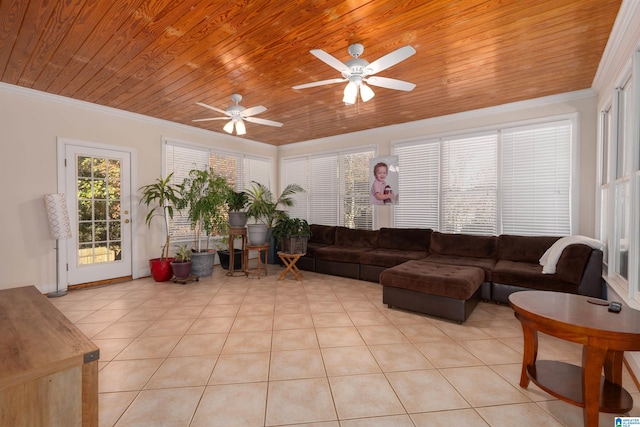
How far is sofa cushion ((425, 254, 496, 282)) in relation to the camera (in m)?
3.95

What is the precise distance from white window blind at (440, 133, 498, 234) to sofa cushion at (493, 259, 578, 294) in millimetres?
1022

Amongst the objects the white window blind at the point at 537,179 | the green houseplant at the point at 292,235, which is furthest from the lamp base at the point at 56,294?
the white window blind at the point at 537,179

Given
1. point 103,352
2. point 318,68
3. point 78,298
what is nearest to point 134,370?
point 103,352

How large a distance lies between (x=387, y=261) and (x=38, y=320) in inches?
165

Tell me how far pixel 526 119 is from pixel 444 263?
242cm

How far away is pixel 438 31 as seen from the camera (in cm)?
265

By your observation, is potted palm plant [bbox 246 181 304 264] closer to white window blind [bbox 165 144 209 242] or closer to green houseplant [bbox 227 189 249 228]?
green houseplant [bbox 227 189 249 228]

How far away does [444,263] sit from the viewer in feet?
14.0

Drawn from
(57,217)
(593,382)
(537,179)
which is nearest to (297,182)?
(57,217)

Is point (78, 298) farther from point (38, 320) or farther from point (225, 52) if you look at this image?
point (225, 52)

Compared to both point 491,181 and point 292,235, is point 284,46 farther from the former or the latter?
point 491,181

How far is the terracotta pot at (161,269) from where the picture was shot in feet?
16.4

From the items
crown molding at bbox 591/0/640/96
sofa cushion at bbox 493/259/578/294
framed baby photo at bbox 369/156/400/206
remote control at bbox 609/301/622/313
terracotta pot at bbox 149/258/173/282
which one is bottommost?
terracotta pot at bbox 149/258/173/282

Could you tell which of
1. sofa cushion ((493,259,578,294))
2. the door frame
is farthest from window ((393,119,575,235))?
the door frame
